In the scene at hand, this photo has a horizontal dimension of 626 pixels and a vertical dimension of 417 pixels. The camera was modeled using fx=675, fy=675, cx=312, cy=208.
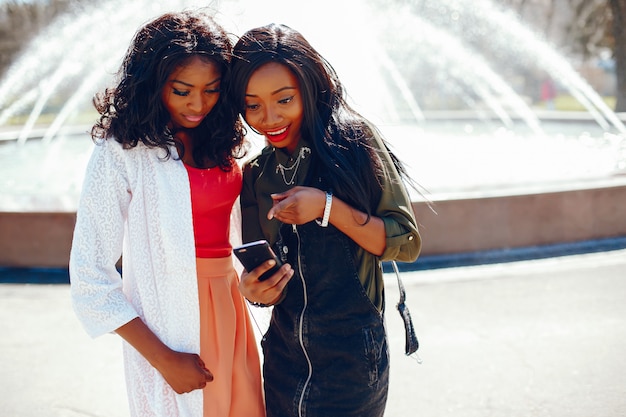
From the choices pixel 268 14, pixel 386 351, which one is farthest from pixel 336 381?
pixel 268 14

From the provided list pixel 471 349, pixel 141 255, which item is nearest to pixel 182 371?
pixel 141 255

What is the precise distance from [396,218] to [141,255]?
685mm

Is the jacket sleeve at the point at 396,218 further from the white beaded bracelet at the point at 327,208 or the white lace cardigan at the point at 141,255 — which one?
the white lace cardigan at the point at 141,255

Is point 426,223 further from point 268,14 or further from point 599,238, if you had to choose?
point 268,14

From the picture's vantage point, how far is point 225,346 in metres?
1.92

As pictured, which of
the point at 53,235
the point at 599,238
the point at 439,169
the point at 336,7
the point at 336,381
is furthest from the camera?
the point at 336,7

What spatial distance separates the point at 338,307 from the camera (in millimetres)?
1788

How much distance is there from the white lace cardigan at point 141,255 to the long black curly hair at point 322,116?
316 millimetres

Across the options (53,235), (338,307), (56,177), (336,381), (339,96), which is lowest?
(56,177)

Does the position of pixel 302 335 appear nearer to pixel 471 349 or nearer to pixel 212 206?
pixel 212 206

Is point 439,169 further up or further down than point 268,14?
further down

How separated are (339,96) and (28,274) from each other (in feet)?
13.6

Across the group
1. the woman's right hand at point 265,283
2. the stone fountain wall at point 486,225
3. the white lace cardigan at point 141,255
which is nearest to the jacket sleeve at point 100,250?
the white lace cardigan at point 141,255

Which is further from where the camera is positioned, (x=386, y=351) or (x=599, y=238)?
(x=599, y=238)
